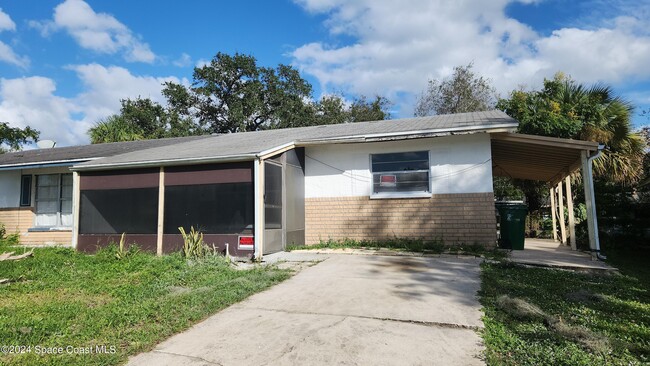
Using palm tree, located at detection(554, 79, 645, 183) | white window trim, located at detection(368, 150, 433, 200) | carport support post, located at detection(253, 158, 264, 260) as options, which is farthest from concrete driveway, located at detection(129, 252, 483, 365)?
palm tree, located at detection(554, 79, 645, 183)

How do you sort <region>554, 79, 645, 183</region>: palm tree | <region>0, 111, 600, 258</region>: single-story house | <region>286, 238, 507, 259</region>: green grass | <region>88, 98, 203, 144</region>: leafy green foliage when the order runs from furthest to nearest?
<region>88, 98, 203, 144</region>: leafy green foliage → <region>554, 79, 645, 183</region>: palm tree → <region>0, 111, 600, 258</region>: single-story house → <region>286, 238, 507, 259</region>: green grass

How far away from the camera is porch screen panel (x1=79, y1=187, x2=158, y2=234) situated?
1071cm

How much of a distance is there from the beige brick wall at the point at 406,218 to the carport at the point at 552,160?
1626 mm

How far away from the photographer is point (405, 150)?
11.1 m

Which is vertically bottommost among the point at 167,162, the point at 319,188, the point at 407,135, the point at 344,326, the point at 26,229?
the point at 344,326

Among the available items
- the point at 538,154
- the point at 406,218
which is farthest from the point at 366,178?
the point at 538,154

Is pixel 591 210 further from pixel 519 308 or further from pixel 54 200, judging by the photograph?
pixel 54 200

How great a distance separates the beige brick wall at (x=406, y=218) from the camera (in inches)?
400

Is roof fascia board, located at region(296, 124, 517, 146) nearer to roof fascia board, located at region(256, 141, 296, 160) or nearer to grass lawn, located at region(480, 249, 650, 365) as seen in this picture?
roof fascia board, located at region(256, 141, 296, 160)

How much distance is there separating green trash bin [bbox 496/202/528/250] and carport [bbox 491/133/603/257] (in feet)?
5.12

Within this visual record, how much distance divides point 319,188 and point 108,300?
696 centimetres

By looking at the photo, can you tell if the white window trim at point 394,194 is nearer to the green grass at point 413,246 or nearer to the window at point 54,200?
the green grass at point 413,246

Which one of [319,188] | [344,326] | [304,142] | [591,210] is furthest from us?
[319,188]

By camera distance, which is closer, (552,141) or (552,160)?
(552,141)
